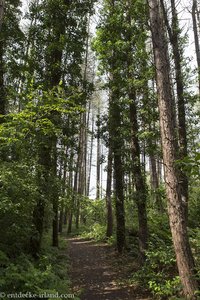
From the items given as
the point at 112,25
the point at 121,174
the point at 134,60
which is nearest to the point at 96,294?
the point at 121,174

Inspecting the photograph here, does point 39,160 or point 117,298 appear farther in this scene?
point 39,160

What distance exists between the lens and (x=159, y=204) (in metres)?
13.8

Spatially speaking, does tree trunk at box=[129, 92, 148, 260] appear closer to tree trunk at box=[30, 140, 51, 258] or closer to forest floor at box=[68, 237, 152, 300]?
forest floor at box=[68, 237, 152, 300]

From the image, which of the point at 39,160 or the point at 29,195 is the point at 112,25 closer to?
the point at 39,160

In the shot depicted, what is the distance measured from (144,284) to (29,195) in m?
3.98

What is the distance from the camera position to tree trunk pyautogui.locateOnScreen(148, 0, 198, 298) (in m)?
5.62

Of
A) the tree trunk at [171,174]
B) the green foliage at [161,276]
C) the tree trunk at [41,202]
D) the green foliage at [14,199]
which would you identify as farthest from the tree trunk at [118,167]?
the green foliage at [14,199]

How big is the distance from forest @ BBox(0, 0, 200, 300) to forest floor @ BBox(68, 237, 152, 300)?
0.04 metres

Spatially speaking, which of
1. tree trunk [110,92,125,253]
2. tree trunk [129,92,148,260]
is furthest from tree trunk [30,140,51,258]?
tree trunk [110,92,125,253]

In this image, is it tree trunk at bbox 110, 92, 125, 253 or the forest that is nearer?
the forest

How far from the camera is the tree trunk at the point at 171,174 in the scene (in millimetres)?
5617

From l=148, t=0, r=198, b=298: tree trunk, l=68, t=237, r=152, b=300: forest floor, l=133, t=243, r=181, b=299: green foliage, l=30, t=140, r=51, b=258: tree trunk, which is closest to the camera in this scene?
l=148, t=0, r=198, b=298: tree trunk

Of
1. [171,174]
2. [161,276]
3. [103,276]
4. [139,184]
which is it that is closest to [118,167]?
[139,184]

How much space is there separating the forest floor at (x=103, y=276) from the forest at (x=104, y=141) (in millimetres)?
38
